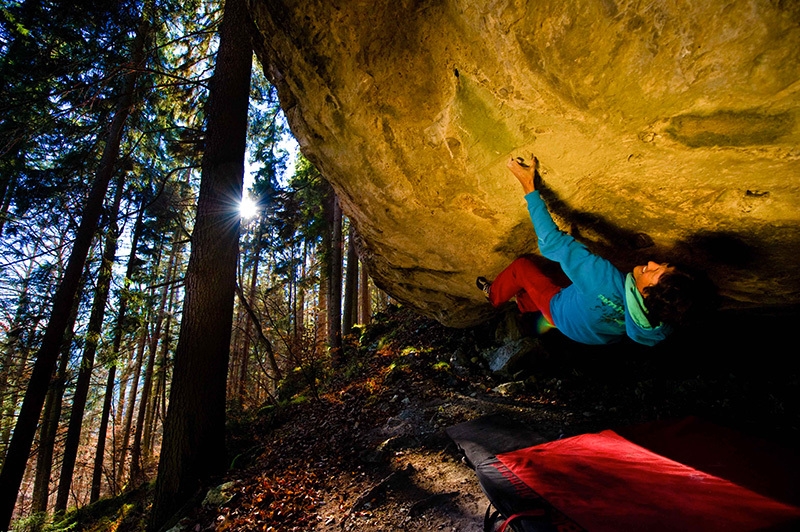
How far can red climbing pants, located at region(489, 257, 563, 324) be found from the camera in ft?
11.6

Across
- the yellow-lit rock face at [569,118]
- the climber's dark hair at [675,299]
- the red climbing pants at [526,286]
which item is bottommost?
the climber's dark hair at [675,299]

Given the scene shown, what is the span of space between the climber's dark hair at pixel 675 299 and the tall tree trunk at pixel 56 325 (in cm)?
788

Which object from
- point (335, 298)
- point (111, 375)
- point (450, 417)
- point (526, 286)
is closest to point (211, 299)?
point (450, 417)

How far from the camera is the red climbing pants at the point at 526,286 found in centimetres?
354

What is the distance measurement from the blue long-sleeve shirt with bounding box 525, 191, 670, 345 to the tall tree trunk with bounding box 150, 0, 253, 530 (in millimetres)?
4624

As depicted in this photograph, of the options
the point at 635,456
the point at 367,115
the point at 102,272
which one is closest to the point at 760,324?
the point at 635,456

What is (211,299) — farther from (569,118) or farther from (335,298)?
(335,298)

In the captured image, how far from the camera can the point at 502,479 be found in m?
2.37

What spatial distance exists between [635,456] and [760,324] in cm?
408

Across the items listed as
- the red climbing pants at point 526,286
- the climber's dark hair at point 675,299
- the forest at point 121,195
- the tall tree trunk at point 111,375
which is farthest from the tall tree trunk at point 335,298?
the climber's dark hair at point 675,299

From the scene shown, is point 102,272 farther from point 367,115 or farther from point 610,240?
point 610,240

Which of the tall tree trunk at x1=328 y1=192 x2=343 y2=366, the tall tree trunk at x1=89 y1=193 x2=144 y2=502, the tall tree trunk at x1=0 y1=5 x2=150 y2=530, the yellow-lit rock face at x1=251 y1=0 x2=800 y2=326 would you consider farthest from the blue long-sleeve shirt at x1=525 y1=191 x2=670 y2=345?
the tall tree trunk at x1=89 y1=193 x2=144 y2=502

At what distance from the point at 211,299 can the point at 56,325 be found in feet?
16.7

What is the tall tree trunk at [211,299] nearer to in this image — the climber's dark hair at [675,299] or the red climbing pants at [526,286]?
the red climbing pants at [526,286]
